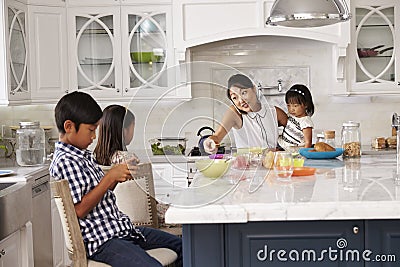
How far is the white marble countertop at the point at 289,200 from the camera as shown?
2.27 metres

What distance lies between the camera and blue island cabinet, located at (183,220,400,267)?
94.2 inches

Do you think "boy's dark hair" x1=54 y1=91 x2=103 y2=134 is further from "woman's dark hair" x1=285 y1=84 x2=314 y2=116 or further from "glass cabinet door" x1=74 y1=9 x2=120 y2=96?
"glass cabinet door" x1=74 y1=9 x2=120 y2=96

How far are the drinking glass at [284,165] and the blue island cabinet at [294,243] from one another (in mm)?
430

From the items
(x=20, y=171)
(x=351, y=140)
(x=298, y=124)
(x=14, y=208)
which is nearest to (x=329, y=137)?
(x=351, y=140)

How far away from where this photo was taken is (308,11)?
3312 millimetres

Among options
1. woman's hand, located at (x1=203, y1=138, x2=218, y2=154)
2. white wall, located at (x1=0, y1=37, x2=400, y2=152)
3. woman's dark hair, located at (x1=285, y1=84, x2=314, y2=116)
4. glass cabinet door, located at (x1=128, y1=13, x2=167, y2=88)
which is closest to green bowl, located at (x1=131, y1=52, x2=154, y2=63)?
glass cabinet door, located at (x1=128, y1=13, x2=167, y2=88)

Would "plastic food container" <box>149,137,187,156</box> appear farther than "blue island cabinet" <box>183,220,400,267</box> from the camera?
Yes

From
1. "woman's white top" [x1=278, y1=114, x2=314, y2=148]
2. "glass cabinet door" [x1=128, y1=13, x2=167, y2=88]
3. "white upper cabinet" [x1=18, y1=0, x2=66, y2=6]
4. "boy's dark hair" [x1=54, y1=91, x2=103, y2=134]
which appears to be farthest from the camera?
"glass cabinet door" [x1=128, y1=13, x2=167, y2=88]

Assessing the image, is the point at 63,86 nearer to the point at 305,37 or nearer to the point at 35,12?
the point at 35,12

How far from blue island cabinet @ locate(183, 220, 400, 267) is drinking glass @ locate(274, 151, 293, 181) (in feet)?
1.41

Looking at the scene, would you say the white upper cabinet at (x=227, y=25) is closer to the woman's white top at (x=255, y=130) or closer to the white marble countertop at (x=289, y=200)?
the woman's white top at (x=255, y=130)

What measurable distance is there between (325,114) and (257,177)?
2.71m

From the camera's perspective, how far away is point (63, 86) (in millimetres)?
5285

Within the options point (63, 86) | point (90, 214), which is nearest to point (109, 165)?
point (90, 214)
